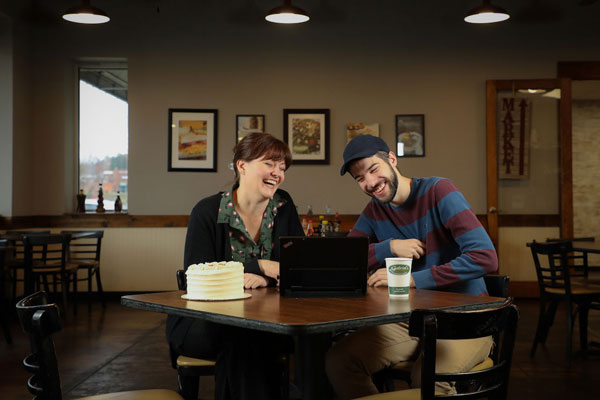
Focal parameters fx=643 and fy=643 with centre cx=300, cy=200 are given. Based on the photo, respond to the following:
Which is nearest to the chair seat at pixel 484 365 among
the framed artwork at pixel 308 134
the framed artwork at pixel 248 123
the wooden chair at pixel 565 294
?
the wooden chair at pixel 565 294

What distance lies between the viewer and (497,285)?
8.38ft

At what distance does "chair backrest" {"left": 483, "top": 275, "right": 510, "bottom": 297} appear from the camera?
251 cm

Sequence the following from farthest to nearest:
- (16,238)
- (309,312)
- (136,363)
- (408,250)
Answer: (16,238) → (136,363) → (408,250) → (309,312)

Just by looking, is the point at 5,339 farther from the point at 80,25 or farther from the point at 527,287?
the point at 527,287

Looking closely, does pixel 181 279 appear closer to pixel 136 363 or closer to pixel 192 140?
pixel 136 363

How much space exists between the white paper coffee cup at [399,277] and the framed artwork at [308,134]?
5370 mm

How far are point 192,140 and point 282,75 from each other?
4.23ft

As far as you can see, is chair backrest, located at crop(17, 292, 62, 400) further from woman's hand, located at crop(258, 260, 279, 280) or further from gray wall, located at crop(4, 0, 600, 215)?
gray wall, located at crop(4, 0, 600, 215)

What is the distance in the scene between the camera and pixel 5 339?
515 centimetres

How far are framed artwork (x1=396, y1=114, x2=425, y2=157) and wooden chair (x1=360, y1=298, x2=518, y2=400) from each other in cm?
567

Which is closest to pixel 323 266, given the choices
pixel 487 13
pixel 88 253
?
pixel 487 13

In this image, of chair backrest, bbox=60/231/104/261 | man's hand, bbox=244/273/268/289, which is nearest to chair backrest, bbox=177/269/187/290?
man's hand, bbox=244/273/268/289

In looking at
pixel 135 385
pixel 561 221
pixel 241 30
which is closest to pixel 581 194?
pixel 561 221

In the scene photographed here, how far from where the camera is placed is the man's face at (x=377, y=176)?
252 cm
